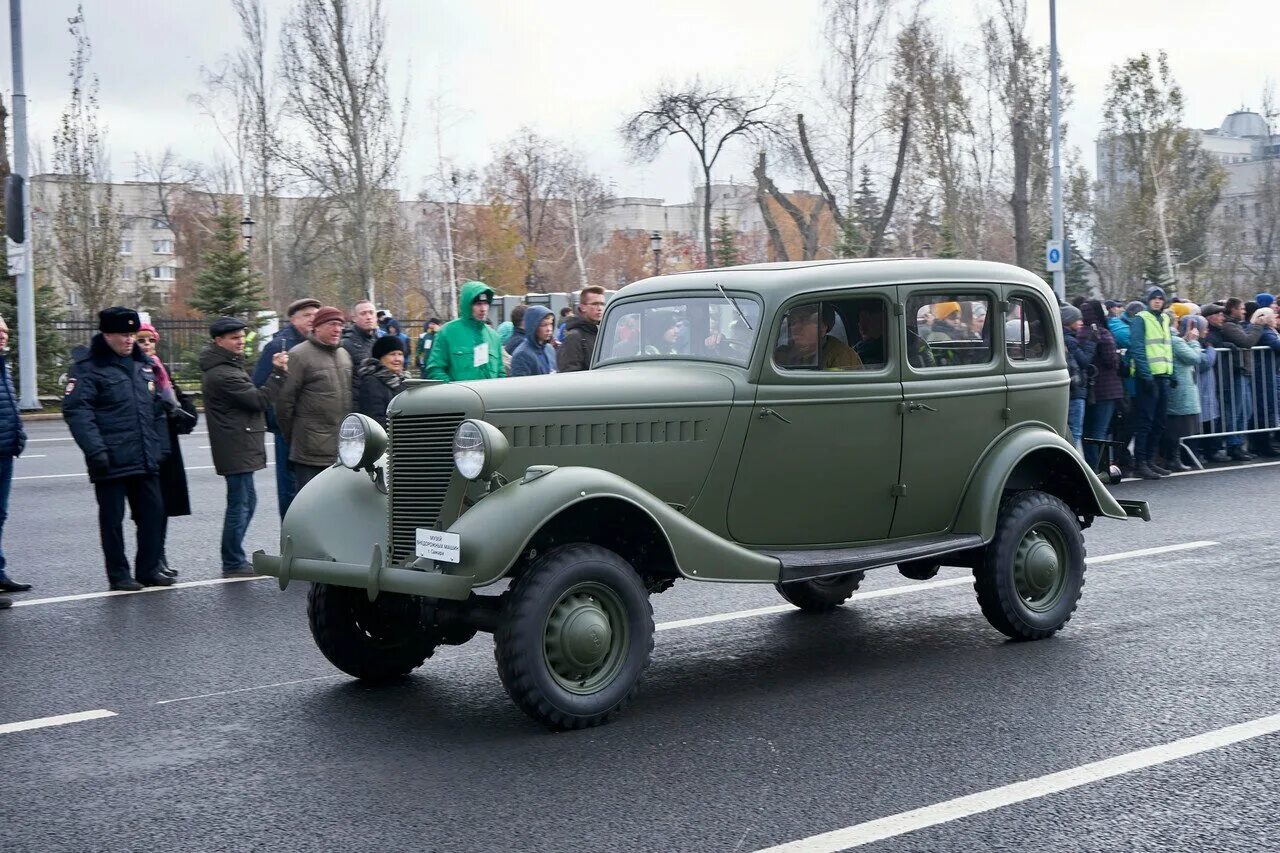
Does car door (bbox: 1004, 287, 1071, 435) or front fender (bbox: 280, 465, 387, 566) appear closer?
front fender (bbox: 280, 465, 387, 566)

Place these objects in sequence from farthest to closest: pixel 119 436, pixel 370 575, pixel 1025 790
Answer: pixel 119 436
pixel 370 575
pixel 1025 790

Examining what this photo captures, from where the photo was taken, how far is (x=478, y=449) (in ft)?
18.8

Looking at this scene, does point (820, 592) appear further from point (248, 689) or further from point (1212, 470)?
point (1212, 470)

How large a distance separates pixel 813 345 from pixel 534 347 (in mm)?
6166

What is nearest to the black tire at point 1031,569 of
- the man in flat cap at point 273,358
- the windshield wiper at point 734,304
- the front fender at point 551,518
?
the front fender at point 551,518

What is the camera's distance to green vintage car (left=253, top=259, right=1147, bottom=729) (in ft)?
18.9

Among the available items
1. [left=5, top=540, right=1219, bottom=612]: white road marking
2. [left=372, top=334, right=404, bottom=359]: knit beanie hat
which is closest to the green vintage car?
[left=5, top=540, right=1219, bottom=612]: white road marking

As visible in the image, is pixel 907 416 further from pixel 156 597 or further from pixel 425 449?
pixel 156 597

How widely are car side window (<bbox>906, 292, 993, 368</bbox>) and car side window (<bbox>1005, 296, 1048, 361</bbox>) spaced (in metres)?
0.21

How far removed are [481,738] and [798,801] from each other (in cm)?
150

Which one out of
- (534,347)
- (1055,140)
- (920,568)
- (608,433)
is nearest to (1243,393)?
(534,347)

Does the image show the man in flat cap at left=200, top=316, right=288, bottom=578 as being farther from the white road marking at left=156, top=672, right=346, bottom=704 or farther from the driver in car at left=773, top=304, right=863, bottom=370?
the driver in car at left=773, top=304, right=863, bottom=370

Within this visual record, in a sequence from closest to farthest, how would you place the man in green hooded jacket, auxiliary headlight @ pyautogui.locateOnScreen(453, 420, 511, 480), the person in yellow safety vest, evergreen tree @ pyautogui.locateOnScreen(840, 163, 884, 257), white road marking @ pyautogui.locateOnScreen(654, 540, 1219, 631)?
auxiliary headlight @ pyautogui.locateOnScreen(453, 420, 511, 480)
white road marking @ pyautogui.locateOnScreen(654, 540, 1219, 631)
the man in green hooded jacket
the person in yellow safety vest
evergreen tree @ pyautogui.locateOnScreen(840, 163, 884, 257)

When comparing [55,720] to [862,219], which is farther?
[862,219]
